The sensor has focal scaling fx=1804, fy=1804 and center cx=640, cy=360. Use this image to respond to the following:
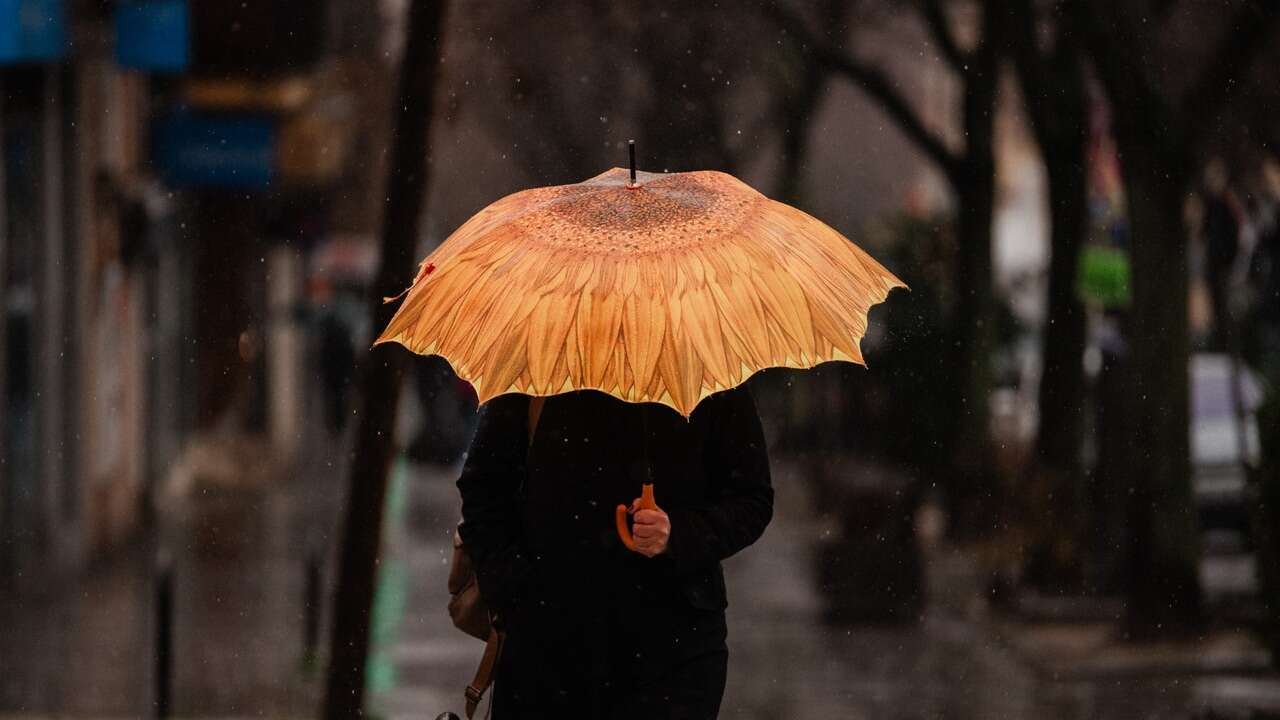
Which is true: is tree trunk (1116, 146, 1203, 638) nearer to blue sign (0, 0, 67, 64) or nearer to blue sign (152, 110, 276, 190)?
blue sign (0, 0, 67, 64)

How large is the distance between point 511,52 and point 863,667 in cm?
390

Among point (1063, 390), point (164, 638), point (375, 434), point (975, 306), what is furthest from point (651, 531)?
point (975, 306)

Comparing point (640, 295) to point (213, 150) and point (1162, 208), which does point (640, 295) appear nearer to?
point (1162, 208)

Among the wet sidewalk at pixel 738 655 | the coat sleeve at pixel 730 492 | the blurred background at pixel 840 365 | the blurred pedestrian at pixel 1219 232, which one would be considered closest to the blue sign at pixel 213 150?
the blurred background at pixel 840 365

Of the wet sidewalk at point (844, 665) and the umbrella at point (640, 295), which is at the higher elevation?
the umbrella at point (640, 295)

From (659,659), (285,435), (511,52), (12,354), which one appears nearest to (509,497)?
(659,659)

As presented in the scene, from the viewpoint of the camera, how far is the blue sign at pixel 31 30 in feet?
34.6

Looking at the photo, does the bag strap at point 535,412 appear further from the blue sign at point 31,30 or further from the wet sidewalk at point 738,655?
the blue sign at point 31,30

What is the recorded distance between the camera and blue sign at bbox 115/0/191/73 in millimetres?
12602

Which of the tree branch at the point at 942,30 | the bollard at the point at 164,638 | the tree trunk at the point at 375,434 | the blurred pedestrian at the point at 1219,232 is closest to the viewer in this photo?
the tree trunk at the point at 375,434

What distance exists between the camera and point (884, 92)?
11445 millimetres

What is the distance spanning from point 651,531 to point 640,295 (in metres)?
0.49

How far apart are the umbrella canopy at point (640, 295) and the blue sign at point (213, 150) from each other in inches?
473

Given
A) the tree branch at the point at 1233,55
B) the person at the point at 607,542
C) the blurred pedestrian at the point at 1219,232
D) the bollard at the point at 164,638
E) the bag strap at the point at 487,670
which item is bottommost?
the bollard at the point at 164,638
